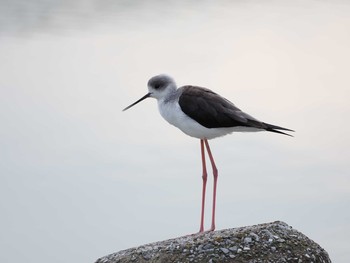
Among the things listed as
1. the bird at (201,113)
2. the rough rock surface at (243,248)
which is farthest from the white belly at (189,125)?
the rough rock surface at (243,248)

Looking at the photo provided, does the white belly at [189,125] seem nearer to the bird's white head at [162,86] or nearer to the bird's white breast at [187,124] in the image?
the bird's white breast at [187,124]

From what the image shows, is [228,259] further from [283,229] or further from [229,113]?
[229,113]

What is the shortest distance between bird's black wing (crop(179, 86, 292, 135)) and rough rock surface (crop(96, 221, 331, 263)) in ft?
3.99

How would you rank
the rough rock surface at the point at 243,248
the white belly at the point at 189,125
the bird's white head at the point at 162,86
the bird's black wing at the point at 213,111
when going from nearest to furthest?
the rough rock surface at the point at 243,248 < the bird's black wing at the point at 213,111 < the white belly at the point at 189,125 < the bird's white head at the point at 162,86

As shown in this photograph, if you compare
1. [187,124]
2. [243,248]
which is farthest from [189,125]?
[243,248]

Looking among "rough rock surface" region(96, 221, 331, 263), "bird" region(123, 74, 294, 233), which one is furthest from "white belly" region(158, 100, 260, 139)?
"rough rock surface" region(96, 221, 331, 263)

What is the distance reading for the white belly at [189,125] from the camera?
29.5 feet

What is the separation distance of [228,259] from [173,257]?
22.1 inches

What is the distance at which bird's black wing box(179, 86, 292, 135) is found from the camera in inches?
345

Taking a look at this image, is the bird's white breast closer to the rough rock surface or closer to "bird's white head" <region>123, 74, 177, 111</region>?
"bird's white head" <region>123, 74, 177, 111</region>

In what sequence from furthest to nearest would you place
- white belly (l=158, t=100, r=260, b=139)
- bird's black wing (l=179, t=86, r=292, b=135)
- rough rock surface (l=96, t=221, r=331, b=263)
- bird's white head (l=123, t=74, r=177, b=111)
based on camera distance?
bird's white head (l=123, t=74, r=177, b=111)
white belly (l=158, t=100, r=260, b=139)
bird's black wing (l=179, t=86, r=292, b=135)
rough rock surface (l=96, t=221, r=331, b=263)

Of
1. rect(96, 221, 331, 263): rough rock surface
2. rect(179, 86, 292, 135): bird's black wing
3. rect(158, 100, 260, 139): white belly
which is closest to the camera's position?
rect(96, 221, 331, 263): rough rock surface

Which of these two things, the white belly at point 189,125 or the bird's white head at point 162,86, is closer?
the white belly at point 189,125

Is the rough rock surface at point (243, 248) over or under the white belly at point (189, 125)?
under
